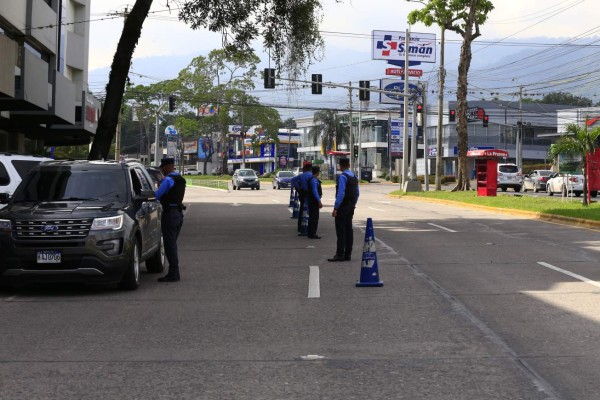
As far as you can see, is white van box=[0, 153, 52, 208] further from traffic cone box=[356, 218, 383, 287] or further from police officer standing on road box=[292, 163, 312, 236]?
traffic cone box=[356, 218, 383, 287]

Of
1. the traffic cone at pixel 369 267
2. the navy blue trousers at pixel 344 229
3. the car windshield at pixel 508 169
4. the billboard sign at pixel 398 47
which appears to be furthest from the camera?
the billboard sign at pixel 398 47

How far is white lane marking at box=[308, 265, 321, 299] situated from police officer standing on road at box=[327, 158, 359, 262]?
32.2 inches

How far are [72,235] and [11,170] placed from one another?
235 inches

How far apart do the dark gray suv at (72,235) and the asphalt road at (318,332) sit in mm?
360

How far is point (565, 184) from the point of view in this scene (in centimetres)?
4638

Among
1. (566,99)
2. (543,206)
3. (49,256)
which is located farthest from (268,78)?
(566,99)

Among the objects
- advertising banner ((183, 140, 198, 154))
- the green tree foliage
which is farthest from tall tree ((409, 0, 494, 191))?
advertising banner ((183, 140, 198, 154))

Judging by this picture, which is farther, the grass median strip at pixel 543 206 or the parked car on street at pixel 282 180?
the parked car on street at pixel 282 180

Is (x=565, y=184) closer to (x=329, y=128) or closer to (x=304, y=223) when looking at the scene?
(x=304, y=223)

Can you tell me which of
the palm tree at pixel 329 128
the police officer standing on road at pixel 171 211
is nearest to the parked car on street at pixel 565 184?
the police officer standing on road at pixel 171 211

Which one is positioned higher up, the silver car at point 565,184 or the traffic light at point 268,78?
the traffic light at point 268,78

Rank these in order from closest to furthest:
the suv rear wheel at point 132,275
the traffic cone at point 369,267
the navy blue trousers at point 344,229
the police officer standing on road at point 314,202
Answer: the suv rear wheel at point 132,275, the traffic cone at point 369,267, the navy blue trousers at point 344,229, the police officer standing on road at point 314,202

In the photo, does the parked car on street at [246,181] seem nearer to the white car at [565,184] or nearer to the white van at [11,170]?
the white car at [565,184]

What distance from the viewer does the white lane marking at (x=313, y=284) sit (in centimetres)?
1162
